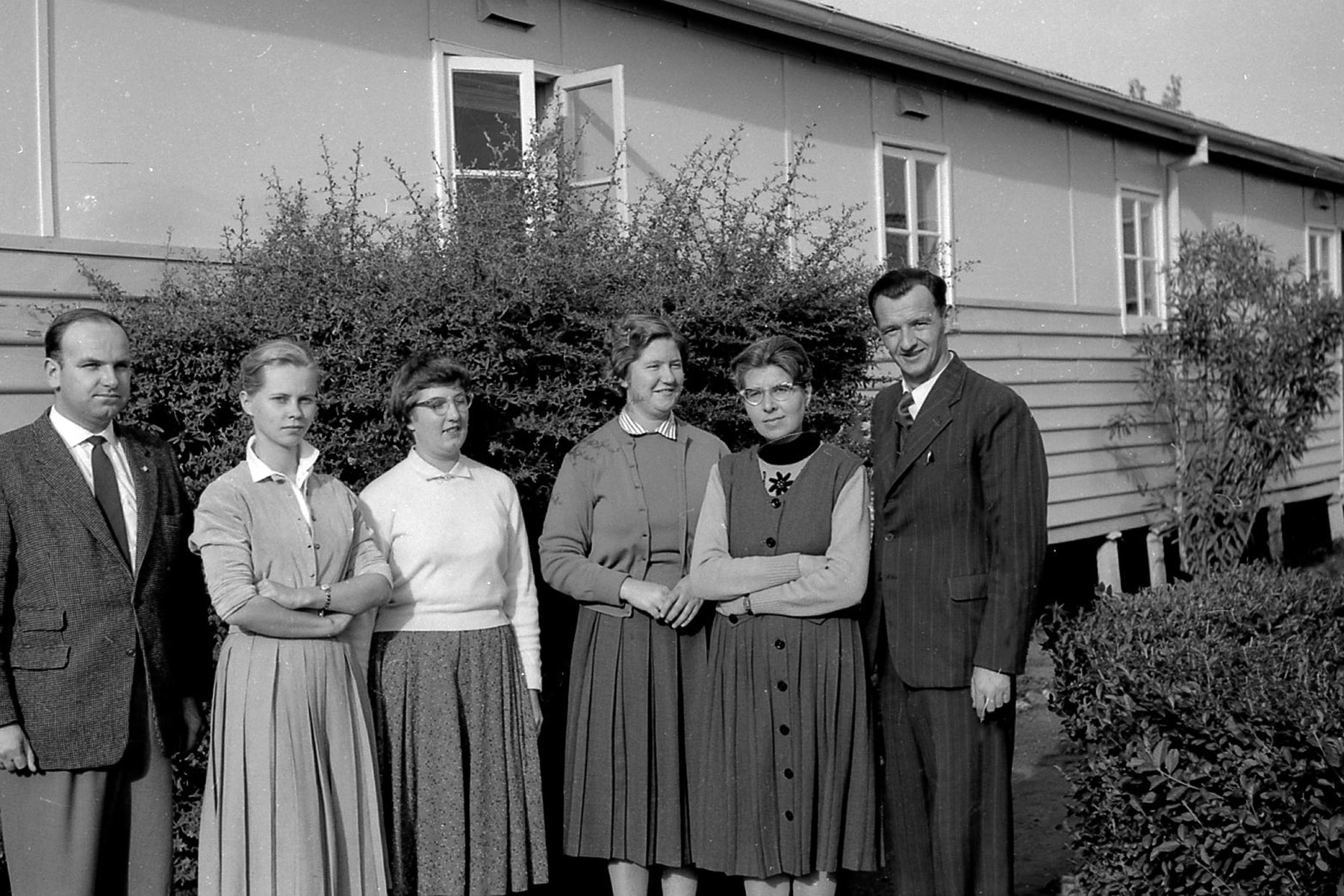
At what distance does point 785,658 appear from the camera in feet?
12.9

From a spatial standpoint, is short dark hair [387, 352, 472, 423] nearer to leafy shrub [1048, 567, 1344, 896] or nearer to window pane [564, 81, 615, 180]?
leafy shrub [1048, 567, 1344, 896]

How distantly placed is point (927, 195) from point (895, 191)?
50 centimetres

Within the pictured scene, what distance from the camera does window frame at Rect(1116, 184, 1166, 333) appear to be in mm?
12930

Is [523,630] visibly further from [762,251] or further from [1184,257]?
[1184,257]

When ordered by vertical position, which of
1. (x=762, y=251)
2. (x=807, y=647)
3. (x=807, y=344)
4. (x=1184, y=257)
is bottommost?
(x=807, y=647)

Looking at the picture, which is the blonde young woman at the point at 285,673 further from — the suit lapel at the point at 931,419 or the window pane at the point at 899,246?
the window pane at the point at 899,246

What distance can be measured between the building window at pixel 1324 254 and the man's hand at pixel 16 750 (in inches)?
640

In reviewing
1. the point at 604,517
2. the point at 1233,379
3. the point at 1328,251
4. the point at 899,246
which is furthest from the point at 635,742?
the point at 1328,251

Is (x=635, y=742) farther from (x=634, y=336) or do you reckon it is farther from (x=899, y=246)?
(x=899, y=246)

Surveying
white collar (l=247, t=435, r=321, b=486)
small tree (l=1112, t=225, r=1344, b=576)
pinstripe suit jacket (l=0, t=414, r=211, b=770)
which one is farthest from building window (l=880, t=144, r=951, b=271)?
pinstripe suit jacket (l=0, t=414, r=211, b=770)

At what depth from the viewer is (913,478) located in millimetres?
3791

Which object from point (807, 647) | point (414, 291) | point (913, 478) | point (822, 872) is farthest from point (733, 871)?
point (414, 291)

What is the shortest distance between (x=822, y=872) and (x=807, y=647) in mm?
677

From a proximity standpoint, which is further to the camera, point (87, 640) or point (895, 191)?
point (895, 191)
